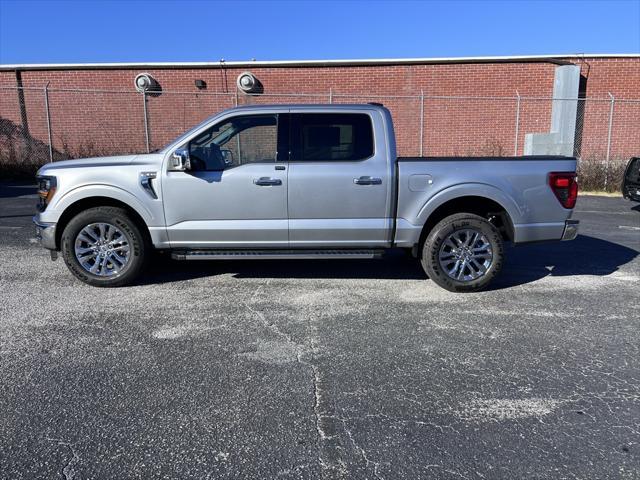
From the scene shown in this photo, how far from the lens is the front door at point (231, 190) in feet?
17.6

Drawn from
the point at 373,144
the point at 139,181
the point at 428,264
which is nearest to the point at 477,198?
the point at 428,264

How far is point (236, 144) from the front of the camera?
5477mm

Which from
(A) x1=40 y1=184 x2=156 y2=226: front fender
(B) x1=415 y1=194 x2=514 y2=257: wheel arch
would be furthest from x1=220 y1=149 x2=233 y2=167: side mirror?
(B) x1=415 y1=194 x2=514 y2=257: wheel arch

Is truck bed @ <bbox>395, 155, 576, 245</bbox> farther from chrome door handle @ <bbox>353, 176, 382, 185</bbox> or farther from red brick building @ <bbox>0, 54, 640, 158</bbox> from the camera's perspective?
red brick building @ <bbox>0, 54, 640, 158</bbox>

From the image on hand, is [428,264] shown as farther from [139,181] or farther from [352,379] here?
[139,181]

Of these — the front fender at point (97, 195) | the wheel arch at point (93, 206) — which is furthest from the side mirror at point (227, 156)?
the wheel arch at point (93, 206)

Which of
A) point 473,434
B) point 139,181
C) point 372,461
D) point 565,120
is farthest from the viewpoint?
point 565,120

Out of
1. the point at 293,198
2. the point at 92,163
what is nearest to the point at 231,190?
the point at 293,198

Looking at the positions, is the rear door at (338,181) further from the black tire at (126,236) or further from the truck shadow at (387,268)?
the black tire at (126,236)

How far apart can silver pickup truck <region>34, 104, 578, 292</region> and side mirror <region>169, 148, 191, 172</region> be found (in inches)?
0.6

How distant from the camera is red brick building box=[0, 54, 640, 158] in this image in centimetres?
1670

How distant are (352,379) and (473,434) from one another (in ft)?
3.02

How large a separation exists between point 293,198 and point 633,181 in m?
9.14

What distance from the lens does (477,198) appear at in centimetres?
561
